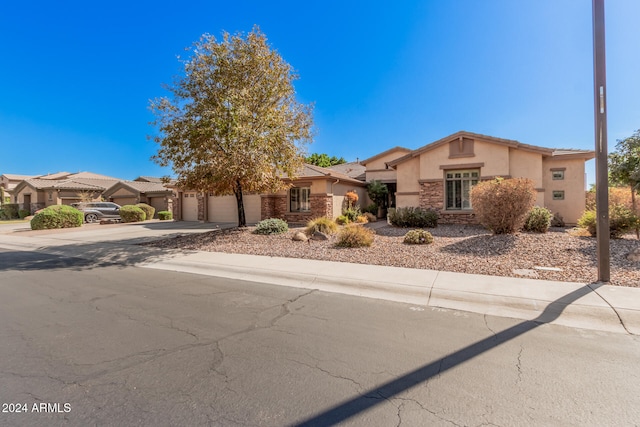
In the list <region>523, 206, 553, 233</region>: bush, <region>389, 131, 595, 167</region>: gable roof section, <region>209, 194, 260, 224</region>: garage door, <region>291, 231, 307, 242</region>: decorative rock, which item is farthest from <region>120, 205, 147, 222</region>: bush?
<region>523, 206, 553, 233</region>: bush

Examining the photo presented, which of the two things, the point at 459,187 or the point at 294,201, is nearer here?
the point at 459,187

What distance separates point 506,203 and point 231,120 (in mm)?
9443

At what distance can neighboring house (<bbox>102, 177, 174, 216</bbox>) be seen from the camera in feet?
101

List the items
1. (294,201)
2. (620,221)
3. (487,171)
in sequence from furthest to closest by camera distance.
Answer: (294,201) → (487,171) → (620,221)

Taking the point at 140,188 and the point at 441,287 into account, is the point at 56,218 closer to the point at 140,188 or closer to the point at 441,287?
the point at 140,188

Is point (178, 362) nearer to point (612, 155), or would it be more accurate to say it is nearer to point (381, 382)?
point (381, 382)

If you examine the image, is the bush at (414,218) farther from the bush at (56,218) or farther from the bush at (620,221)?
the bush at (56,218)

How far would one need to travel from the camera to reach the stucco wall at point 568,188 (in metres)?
14.7

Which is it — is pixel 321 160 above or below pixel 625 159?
above

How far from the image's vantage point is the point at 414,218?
14797 mm

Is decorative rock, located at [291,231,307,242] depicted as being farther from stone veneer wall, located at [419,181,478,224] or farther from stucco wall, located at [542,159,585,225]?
stucco wall, located at [542,159,585,225]

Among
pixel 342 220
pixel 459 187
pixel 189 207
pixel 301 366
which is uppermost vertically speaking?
pixel 459 187

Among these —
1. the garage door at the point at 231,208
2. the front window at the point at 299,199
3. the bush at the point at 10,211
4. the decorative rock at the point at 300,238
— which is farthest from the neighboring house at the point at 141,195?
the decorative rock at the point at 300,238

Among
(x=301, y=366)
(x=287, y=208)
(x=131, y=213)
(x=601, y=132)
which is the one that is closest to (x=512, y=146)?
(x=601, y=132)
